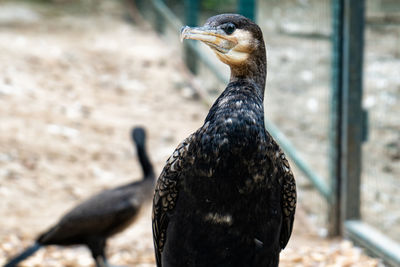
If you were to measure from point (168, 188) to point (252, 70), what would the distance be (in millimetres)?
551

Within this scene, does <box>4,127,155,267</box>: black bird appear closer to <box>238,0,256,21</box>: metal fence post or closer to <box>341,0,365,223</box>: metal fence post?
<box>341,0,365,223</box>: metal fence post

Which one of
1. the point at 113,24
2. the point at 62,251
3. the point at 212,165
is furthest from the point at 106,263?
the point at 113,24

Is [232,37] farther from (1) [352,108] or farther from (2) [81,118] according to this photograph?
(2) [81,118]

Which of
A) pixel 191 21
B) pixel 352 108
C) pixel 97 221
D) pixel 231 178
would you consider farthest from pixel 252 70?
pixel 191 21

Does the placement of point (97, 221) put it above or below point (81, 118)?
above

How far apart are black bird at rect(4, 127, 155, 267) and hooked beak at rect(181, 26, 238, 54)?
2.47m

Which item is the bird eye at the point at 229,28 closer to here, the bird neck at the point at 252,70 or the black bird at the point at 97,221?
the bird neck at the point at 252,70

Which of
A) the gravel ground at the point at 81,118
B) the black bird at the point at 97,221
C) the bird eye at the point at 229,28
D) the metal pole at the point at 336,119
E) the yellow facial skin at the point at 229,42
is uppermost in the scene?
the bird eye at the point at 229,28

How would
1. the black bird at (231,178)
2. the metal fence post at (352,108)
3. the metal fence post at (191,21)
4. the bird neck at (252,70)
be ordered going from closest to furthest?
the black bird at (231,178)
the bird neck at (252,70)
the metal fence post at (352,108)
the metal fence post at (191,21)

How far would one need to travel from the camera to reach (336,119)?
4812 millimetres

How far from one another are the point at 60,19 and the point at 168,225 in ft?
29.0

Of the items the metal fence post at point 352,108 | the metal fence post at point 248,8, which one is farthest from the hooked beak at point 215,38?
the metal fence post at point 248,8

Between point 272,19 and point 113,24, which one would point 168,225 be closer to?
point 272,19

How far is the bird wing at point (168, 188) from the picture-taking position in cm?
258
